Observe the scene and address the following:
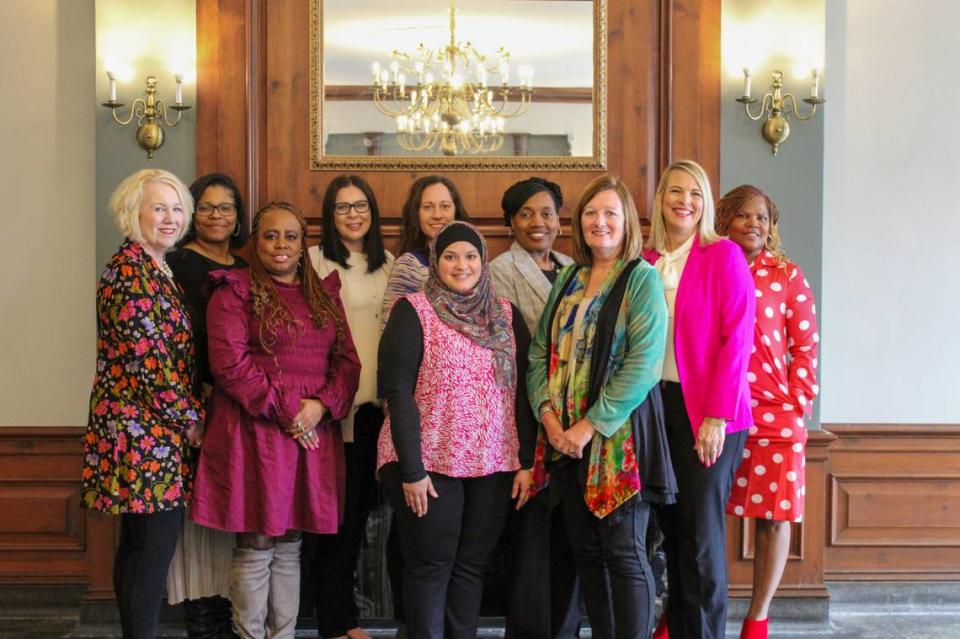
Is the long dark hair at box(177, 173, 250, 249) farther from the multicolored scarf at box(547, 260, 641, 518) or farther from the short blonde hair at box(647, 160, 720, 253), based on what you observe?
the short blonde hair at box(647, 160, 720, 253)

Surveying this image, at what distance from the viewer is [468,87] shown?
11.5 feet

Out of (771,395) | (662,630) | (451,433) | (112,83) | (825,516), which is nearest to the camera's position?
(451,433)

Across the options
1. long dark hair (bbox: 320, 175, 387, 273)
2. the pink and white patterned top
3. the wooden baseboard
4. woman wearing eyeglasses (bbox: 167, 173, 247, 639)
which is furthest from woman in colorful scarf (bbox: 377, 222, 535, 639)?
the wooden baseboard

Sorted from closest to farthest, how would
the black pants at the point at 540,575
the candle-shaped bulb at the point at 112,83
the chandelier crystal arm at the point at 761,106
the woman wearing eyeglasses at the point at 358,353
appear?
the black pants at the point at 540,575
the woman wearing eyeglasses at the point at 358,353
the candle-shaped bulb at the point at 112,83
the chandelier crystal arm at the point at 761,106

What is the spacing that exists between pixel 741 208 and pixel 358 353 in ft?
4.53

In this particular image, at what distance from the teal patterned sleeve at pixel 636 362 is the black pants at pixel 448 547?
0.38m

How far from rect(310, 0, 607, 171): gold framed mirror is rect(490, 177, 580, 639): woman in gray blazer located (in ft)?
1.26

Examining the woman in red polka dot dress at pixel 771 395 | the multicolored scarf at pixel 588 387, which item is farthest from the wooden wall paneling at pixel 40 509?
the woman in red polka dot dress at pixel 771 395

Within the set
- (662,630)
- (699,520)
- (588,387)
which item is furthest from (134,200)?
(662,630)

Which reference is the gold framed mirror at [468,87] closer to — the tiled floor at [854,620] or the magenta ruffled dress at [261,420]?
the magenta ruffled dress at [261,420]

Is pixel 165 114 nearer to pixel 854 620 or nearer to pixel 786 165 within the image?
pixel 786 165

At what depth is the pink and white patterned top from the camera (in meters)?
2.61

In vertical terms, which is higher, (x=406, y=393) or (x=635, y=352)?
(x=635, y=352)

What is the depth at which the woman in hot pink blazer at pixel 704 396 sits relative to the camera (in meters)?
2.61
